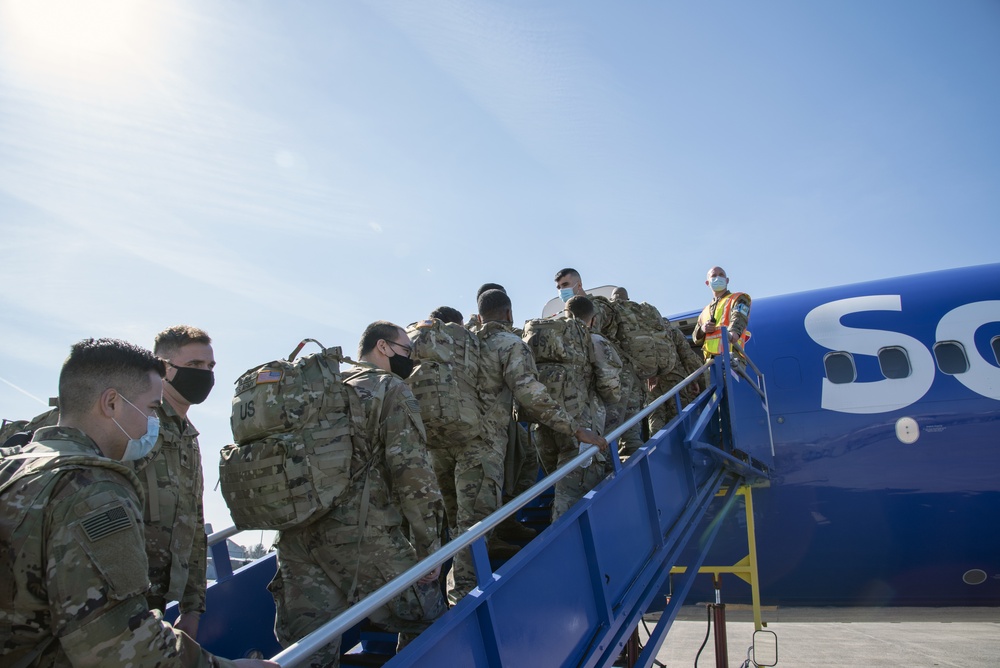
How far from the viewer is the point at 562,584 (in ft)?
10.4

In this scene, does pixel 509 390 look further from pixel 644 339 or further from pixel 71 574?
pixel 71 574

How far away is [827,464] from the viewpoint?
745cm

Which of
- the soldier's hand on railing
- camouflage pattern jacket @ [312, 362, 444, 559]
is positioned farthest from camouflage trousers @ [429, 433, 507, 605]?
camouflage pattern jacket @ [312, 362, 444, 559]

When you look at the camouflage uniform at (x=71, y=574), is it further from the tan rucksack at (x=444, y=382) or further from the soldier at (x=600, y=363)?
the soldier at (x=600, y=363)

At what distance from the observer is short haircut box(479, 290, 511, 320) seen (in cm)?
499

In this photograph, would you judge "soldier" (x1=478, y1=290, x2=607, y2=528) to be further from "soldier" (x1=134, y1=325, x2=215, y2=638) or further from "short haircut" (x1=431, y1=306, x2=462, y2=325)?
"soldier" (x1=134, y1=325, x2=215, y2=638)

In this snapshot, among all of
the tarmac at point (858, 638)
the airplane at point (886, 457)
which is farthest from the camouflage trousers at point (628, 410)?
the tarmac at point (858, 638)

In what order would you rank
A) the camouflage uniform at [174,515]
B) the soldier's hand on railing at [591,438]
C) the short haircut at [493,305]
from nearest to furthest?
the camouflage uniform at [174,515], the soldier's hand on railing at [591,438], the short haircut at [493,305]

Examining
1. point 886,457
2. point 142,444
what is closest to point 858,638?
point 886,457

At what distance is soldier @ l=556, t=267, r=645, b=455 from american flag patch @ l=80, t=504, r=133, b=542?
4672 mm

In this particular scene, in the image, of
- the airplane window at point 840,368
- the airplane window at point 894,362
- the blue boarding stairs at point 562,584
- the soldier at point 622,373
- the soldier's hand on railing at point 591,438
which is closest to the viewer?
the blue boarding stairs at point 562,584

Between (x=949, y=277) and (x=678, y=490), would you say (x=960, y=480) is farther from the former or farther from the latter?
(x=678, y=490)

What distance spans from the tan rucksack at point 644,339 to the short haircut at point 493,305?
2.08 meters

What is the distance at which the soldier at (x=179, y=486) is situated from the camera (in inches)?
101
